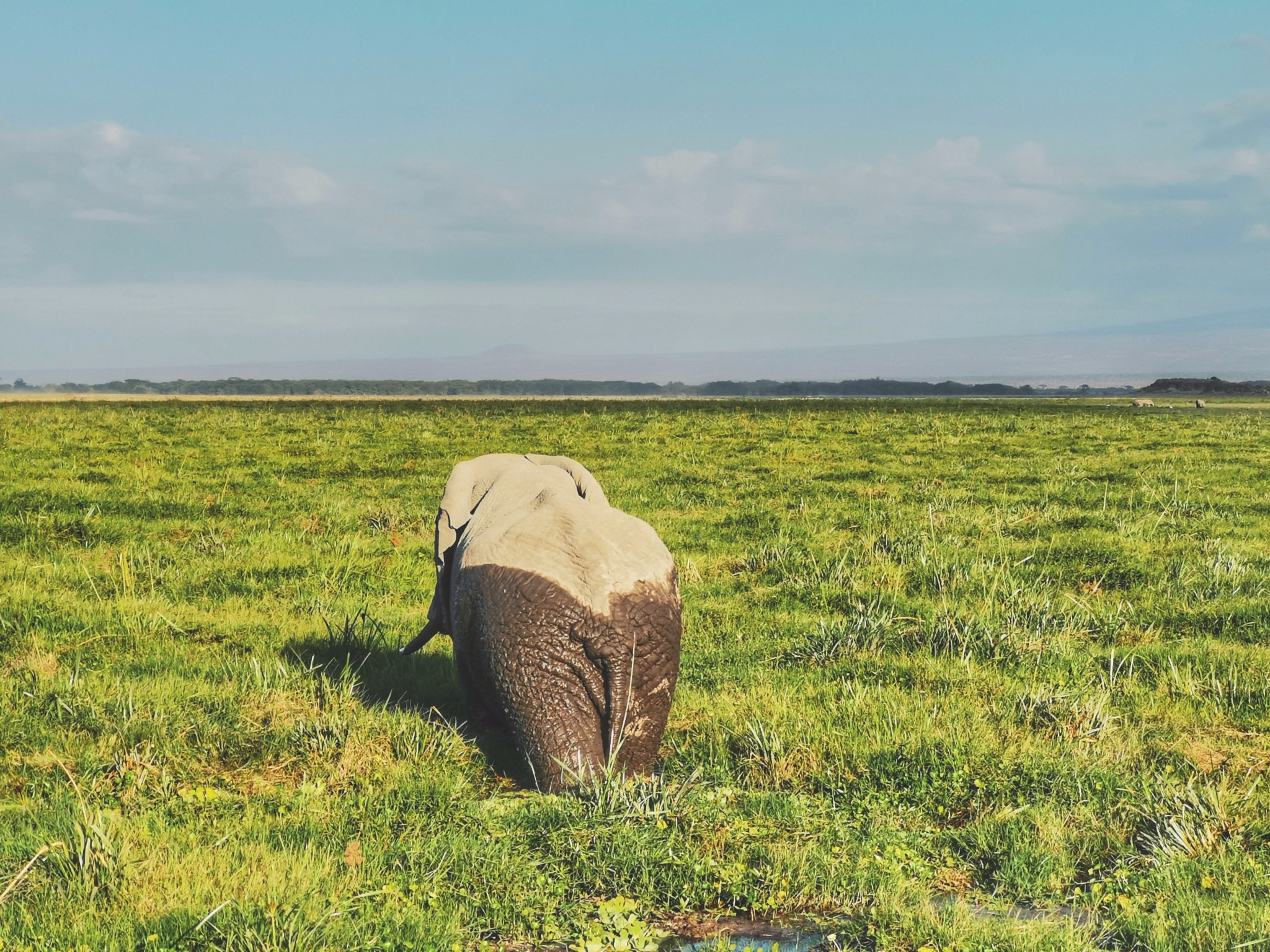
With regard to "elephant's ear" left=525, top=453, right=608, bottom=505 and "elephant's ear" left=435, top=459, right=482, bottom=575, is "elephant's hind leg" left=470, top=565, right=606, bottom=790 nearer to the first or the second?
"elephant's ear" left=525, top=453, right=608, bottom=505

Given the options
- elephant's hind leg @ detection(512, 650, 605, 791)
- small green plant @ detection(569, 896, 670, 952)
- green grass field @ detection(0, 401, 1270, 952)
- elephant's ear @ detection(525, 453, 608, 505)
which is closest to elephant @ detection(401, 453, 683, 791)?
elephant's hind leg @ detection(512, 650, 605, 791)

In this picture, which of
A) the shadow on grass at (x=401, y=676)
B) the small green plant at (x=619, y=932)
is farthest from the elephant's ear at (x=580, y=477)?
the small green plant at (x=619, y=932)

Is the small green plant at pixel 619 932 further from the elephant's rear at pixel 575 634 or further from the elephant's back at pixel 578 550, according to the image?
the elephant's back at pixel 578 550

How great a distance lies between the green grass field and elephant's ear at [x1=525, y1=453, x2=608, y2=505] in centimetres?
154

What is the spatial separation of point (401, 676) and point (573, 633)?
8.94ft

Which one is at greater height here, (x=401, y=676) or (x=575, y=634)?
(x=575, y=634)

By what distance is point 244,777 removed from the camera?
17.6 ft

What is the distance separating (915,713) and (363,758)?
10.9ft

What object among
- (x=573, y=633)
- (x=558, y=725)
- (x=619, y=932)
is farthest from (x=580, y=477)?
(x=619, y=932)

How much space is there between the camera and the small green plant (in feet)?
12.2

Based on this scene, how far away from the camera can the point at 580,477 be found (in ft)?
19.8

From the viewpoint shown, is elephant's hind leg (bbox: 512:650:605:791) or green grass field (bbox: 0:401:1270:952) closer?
green grass field (bbox: 0:401:1270:952)

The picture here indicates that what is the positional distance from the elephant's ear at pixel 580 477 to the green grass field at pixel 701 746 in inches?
60.8

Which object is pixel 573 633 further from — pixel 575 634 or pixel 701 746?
pixel 701 746
